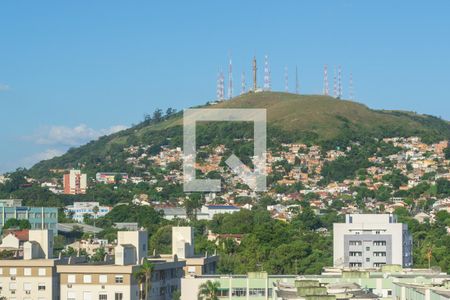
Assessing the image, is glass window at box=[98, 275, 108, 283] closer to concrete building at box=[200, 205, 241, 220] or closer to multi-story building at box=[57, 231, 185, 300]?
multi-story building at box=[57, 231, 185, 300]

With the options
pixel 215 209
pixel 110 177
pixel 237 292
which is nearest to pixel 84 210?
pixel 215 209

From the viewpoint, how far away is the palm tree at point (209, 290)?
42.0 m

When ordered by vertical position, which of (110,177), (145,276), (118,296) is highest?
(110,177)

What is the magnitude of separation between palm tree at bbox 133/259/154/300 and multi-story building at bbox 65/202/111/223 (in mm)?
89646

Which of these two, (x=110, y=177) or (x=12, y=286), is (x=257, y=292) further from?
(x=110, y=177)

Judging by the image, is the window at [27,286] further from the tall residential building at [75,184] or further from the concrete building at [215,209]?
the tall residential building at [75,184]

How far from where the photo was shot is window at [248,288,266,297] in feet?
139

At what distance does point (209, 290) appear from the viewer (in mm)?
42094

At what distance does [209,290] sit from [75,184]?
126 metres

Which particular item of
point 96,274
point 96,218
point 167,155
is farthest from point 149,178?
point 96,274

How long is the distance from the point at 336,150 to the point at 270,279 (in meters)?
143

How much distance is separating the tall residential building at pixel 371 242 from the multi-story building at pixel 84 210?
59.1 metres

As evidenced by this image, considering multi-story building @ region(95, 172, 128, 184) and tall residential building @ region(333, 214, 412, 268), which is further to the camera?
multi-story building @ region(95, 172, 128, 184)

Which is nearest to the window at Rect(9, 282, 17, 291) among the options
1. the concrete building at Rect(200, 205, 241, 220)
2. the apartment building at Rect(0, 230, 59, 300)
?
the apartment building at Rect(0, 230, 59, 300)
